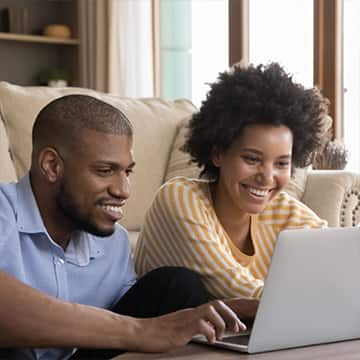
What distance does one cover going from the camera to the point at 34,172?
140 centimetres

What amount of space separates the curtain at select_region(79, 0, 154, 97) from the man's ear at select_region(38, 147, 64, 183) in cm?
374

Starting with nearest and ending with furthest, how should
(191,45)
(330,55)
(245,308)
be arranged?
(245,308) < (330,55) < (191,45)

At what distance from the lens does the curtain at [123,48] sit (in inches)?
202

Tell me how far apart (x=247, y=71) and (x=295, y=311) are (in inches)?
28.4

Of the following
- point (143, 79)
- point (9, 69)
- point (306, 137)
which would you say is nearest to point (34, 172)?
point (306, 137)

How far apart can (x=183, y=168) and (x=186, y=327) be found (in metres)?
1.76

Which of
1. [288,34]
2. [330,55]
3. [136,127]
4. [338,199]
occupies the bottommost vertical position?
[338,199]

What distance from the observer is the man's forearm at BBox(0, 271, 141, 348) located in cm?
111

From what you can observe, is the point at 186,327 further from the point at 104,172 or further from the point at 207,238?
the point at 207,238

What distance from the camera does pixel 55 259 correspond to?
4.55 ft

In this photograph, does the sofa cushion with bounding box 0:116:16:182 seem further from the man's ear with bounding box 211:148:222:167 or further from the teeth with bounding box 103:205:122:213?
the teeth with bounding box 103:205:122:213

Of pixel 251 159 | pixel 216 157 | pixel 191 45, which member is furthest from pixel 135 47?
pixel 251 159

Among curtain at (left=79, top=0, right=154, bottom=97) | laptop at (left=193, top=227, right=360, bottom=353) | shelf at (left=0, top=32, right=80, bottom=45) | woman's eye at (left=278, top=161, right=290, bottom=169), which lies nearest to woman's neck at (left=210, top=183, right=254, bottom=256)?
woman's eye at (left=278, top=161, right=290, bottom=169)

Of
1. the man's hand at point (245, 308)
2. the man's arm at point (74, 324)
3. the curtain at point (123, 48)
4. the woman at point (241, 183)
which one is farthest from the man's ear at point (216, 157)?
the curtain at point (123, 48)
